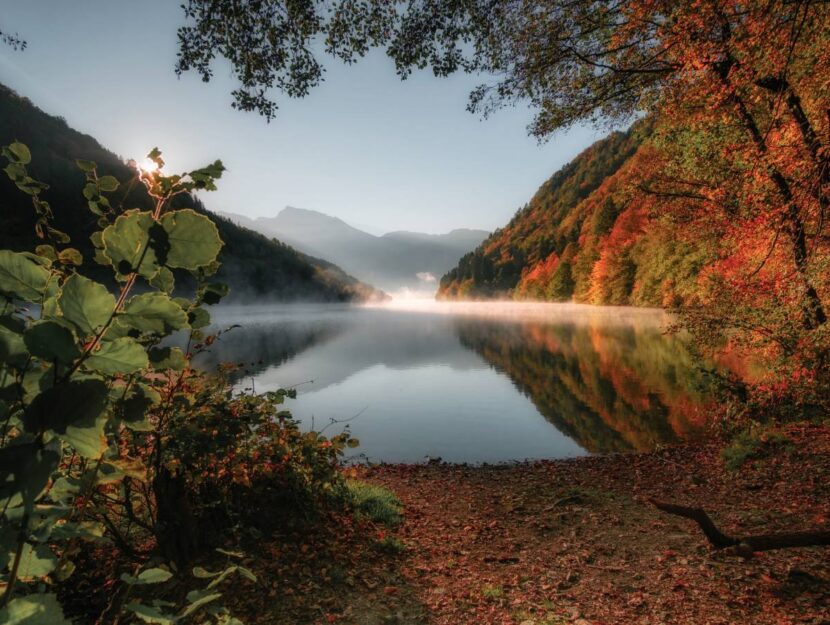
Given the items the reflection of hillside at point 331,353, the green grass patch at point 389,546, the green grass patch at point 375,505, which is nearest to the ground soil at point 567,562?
the green grass patch at point 389,546

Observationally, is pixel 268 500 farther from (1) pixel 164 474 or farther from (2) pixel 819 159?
(2) pixel 819 159

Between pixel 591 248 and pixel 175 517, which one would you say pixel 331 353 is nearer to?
pixel 175 517

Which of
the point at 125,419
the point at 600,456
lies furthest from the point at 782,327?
the point at 125,419

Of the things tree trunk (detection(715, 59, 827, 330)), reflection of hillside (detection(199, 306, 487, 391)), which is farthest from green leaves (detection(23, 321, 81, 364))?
reflection of hillside (detection(199, 306, 487, 391))

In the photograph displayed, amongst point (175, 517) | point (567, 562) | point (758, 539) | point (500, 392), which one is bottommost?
point (500, 392)

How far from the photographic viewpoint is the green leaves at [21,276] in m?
0.79

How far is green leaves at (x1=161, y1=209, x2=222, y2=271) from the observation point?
2.64ft

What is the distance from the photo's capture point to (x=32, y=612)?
0.71 m

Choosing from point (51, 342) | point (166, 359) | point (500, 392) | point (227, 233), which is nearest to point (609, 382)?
point (500, 392)

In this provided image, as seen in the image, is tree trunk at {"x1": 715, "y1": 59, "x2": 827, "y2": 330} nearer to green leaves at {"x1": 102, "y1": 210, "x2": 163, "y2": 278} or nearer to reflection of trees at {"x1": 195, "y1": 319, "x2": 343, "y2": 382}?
green leaves at {"x1": 102, "y1": 210, "x2": 163, "y2": 278}

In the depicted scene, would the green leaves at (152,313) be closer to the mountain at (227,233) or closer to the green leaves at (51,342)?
the green leaves at (51,342)

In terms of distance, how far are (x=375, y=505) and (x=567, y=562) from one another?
3.24m

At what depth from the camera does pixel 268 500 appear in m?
5.74

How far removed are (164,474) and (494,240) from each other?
591ft
